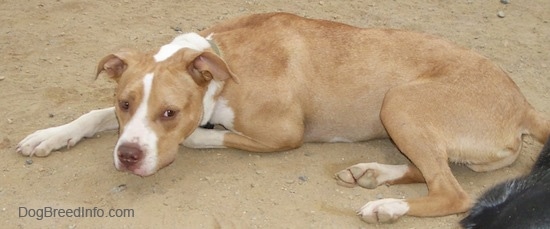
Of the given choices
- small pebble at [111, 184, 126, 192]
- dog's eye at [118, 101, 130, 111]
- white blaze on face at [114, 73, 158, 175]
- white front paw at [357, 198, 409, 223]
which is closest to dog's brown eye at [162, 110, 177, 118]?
white blaze on face at [114, 73, 158, 175]

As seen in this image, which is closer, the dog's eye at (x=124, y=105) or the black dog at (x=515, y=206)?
the black dog at (x=515, y=206)

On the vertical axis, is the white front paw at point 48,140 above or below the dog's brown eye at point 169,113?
below

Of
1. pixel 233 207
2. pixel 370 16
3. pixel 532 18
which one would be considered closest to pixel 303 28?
pixel 233 207

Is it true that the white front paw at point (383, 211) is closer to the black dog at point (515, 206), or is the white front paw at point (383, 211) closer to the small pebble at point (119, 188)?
the small pebble at point (119, 188)

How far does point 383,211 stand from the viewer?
15.5 ft

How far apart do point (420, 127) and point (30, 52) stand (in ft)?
11.3

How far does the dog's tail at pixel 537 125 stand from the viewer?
508cm

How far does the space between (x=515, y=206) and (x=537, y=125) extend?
2839mm

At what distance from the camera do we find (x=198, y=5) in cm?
764

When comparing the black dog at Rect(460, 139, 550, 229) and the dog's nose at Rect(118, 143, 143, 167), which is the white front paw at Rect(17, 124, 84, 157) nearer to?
the dog's nose at Rect(118, 143, 143, 167)

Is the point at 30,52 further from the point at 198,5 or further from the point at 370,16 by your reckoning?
the point at 370,16

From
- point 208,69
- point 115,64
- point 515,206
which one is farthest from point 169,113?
point 515,206

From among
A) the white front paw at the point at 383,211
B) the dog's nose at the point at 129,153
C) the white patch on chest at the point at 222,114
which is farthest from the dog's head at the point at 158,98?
the white front paw at the point at 383,211

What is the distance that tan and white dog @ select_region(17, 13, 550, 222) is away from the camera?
15.5 ft
